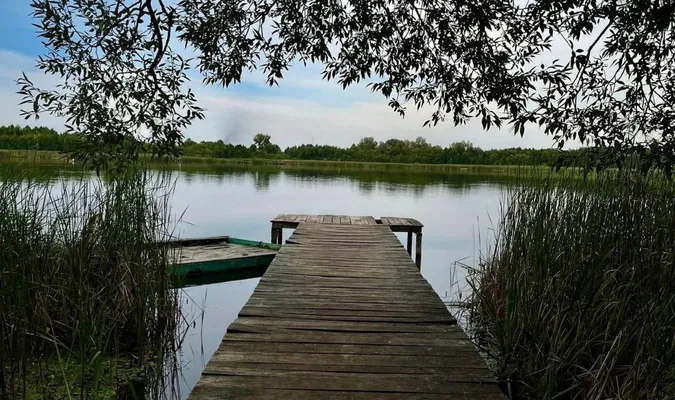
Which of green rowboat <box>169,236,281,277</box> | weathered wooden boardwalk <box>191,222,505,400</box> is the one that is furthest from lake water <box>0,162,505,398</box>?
weathered wooden boardwalk <box>191,222,505,400</box>

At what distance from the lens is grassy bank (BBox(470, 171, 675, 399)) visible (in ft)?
7.14

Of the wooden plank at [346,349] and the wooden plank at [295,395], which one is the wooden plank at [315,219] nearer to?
the wooden plank at [346,349]

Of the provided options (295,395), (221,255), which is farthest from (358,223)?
(295,395)

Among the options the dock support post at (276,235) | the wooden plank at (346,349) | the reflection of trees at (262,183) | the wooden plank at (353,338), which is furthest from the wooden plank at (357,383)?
the reflection of trees at (262,183)

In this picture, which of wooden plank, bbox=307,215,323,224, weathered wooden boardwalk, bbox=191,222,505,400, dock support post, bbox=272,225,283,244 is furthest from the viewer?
dock support post, bbox=272,225,283,244

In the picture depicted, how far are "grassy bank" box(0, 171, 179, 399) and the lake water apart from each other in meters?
0.33

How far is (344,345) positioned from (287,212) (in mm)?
12550

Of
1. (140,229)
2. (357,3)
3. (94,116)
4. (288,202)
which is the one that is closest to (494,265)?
(357,3)

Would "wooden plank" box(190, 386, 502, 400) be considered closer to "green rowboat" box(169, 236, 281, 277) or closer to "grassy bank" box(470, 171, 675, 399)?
"grassy bank" box(470, 171, 675, 399)

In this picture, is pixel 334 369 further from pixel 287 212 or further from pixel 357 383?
pixel 287 212

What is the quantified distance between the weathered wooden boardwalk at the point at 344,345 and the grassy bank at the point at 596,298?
43 centimetres

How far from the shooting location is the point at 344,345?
95.8 inches

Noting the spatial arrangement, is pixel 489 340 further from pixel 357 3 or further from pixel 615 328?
pixel 357 3

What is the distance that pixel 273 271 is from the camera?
3977mm
